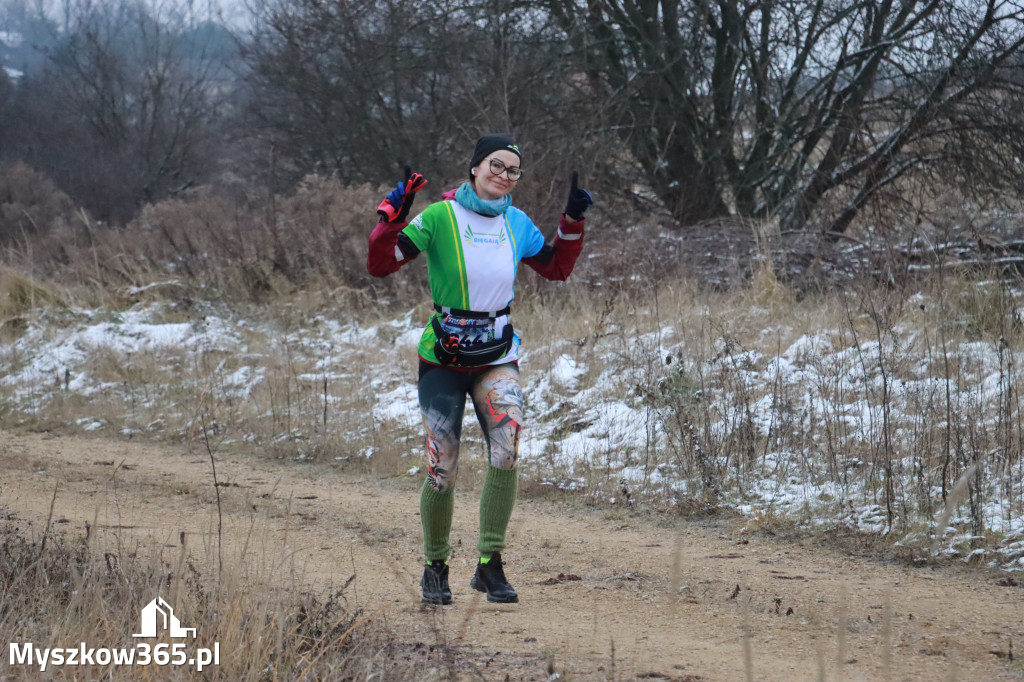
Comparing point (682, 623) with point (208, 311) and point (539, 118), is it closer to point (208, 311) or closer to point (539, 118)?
point (208, 311)

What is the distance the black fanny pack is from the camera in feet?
14.2

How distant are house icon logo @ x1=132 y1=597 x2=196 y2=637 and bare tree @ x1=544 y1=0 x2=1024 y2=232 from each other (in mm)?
10538

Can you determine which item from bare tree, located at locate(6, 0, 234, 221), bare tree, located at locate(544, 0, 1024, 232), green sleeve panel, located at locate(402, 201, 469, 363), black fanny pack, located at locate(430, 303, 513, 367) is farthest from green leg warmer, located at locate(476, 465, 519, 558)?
bare tree, located at locate(6, 0, 234, 221)

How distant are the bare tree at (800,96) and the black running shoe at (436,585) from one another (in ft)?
30.5

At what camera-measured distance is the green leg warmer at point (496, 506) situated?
443 centimetres

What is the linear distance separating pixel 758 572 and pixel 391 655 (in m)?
2.32

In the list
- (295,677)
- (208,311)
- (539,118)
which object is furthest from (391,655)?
(539,118)

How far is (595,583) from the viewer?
5.07 meters

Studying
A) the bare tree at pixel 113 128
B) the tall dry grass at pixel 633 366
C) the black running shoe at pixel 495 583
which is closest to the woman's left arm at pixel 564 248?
Result: the black running shoe at pixel 495 583

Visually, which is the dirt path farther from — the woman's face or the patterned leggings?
the woman's face

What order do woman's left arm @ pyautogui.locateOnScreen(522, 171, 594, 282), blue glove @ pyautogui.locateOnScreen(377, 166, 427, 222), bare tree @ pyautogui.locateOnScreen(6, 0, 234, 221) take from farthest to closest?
bare tree @ pyautogui.locateOnScreen(6, 0, 234, 221) → woman's left arm @ pyautogui.locateOnScreen(522, 171, 594, 282) → blue glove @ pyautogui.locateOnScreen(377, 166, 427, 222)

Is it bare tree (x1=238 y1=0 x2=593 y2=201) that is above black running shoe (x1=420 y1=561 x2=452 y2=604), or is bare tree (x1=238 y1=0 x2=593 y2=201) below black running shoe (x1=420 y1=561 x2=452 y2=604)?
above

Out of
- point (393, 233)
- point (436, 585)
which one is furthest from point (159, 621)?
point (393, 233)

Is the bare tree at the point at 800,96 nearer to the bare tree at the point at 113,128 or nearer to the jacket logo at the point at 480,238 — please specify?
the jacket logo at the point at 480,238
